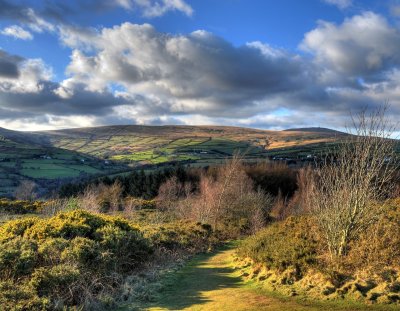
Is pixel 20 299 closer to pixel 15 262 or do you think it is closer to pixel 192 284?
pixel 15 262

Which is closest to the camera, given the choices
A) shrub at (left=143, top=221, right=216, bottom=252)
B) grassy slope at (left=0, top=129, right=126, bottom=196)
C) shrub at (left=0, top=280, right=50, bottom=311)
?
shrub at (left=0, top=280, right=50, bottom=311)

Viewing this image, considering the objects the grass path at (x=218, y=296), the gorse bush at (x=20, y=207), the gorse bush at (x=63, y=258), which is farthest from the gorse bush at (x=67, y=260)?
the gorse bush at (x=20, y=207)

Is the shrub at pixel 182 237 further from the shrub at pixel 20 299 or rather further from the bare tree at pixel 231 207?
the shrub at pixel 20 299

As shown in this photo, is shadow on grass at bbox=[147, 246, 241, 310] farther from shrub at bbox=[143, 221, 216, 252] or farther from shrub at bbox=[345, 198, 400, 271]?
shrub at bbox=[345, 198, 400, 271]

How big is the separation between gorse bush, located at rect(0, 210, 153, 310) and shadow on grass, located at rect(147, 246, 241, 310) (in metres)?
2.24

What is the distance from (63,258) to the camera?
45.7 ft

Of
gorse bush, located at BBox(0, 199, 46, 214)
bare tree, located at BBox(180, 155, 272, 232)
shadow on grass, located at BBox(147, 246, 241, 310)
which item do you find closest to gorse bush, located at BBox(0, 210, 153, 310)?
shadow on grass, located at BBox(147, 246, 241, 310)

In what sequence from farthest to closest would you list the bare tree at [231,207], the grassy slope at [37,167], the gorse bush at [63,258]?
the grassy slope at [37,167]
the bare tree at [231,207]
the gorse bush at [63,258]

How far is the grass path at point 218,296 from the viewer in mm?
10180

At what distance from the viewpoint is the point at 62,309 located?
11.0 meters

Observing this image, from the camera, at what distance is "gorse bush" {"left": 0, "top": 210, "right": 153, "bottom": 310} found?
38.7 ft

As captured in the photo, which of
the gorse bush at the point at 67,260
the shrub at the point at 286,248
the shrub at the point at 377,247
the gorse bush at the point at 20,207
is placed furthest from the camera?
the gorse bush at the point at 20,207

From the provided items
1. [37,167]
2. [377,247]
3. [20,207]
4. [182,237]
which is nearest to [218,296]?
[377,247]

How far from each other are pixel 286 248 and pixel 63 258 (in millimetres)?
8685
